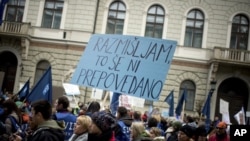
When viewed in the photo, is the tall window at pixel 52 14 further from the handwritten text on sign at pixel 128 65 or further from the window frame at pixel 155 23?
the handwritten text on sign at pixel 128 65

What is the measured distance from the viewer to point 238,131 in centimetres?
345

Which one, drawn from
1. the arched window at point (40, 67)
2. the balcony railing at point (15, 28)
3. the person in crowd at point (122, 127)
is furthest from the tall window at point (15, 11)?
the person in crowd at point (122, 127)

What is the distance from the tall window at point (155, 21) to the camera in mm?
22125

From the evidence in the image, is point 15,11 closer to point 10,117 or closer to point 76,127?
point 10,117

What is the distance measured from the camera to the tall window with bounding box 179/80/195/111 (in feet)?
69.9

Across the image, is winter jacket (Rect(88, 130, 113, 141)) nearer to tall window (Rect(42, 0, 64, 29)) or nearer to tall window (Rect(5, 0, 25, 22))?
tall window (Rect(42, 0, 64, 29))

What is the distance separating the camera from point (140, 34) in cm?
2189

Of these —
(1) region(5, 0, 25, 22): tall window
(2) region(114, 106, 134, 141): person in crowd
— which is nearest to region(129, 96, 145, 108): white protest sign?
(1) region(5, 0, 25, 22): tall window

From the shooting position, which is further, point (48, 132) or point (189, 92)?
point (189, 92)

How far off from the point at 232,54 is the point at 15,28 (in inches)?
486

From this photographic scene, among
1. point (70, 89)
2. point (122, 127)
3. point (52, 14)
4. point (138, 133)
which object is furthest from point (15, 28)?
point (138, 133)

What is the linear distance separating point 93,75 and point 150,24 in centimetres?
1518

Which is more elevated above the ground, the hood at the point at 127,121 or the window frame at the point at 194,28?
the window frame at the point at 194,28

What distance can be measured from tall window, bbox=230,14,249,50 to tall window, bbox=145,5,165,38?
417 cm
